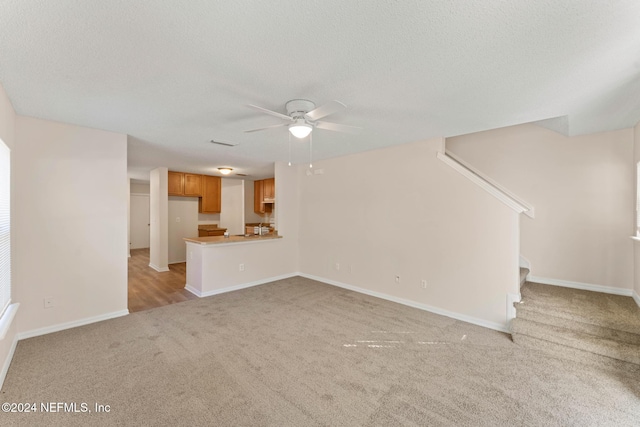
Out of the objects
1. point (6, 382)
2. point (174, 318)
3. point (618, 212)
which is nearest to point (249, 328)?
point (174, 318)

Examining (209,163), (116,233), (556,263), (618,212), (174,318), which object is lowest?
(174,318)

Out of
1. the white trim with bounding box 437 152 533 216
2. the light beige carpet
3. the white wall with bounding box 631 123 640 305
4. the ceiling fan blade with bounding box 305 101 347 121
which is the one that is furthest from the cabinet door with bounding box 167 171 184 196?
the white wall with bounding box 631 123 640 305

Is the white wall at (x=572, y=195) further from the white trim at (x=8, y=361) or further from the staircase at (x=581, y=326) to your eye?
the white trim at (x=8, y=361)

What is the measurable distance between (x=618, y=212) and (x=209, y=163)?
257 inches

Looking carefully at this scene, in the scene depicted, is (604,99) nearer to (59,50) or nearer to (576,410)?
(576,410)

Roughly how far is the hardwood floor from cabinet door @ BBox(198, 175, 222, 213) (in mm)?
1625

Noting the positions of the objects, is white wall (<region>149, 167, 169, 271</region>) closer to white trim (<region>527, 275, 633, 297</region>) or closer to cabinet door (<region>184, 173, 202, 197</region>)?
cabinet door (<region>184, 173, 202, 197</region>)

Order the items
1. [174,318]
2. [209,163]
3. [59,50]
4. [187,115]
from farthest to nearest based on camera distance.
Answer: [209,163]
[174,318]
[187,115]
[59,50]

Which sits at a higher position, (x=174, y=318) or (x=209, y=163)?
(x=209, y=163)

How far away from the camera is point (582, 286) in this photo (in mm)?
3627

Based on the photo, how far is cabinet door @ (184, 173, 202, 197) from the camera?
699 cm

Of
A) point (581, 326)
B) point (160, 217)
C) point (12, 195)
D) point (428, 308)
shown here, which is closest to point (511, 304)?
point (581, 326)

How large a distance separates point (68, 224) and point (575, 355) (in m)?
5.61

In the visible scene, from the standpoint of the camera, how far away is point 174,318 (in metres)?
3.54
